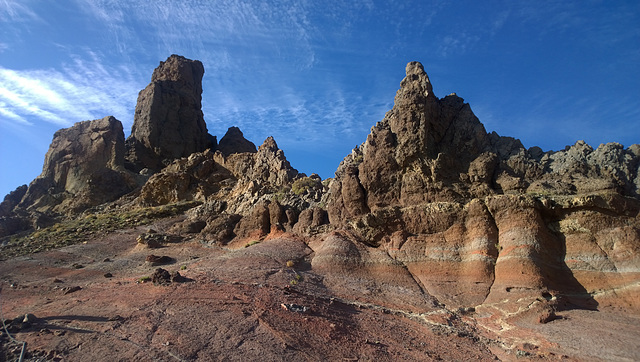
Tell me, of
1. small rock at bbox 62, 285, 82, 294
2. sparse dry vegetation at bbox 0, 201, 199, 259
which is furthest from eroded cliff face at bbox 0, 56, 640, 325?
small rock at bbox 62, 285, 82, 294

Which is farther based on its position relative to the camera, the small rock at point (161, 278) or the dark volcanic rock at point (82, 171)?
the dark volcanic rock at point (82, 171)

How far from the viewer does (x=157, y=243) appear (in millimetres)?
34531

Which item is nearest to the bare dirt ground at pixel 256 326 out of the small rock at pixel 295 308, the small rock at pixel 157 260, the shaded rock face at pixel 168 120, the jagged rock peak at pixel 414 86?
the small rock at pixel 295 308

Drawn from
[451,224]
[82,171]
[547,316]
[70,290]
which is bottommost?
[547,316]

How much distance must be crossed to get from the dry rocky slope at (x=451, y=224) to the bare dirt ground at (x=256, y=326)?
1.00 ft

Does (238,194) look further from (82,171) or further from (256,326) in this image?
(82,171)

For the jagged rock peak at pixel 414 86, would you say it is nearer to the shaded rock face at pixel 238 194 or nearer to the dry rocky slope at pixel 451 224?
the dry rocky slope at pixel 451 224

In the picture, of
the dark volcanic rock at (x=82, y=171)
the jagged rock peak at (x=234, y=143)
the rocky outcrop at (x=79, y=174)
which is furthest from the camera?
the jagged rock peak at (x=234, y=143)

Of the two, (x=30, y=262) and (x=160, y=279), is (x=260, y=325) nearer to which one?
(x=160, y=279)

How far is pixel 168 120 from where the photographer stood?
229 ft

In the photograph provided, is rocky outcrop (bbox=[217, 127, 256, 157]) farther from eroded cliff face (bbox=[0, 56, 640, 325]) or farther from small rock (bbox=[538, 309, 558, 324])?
small rock (bbox=[538, 309, 558, 324])

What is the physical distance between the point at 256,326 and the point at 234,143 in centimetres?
6049

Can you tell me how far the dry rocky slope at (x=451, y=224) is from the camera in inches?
820

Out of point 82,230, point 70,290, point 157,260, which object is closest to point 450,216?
point 157,260
